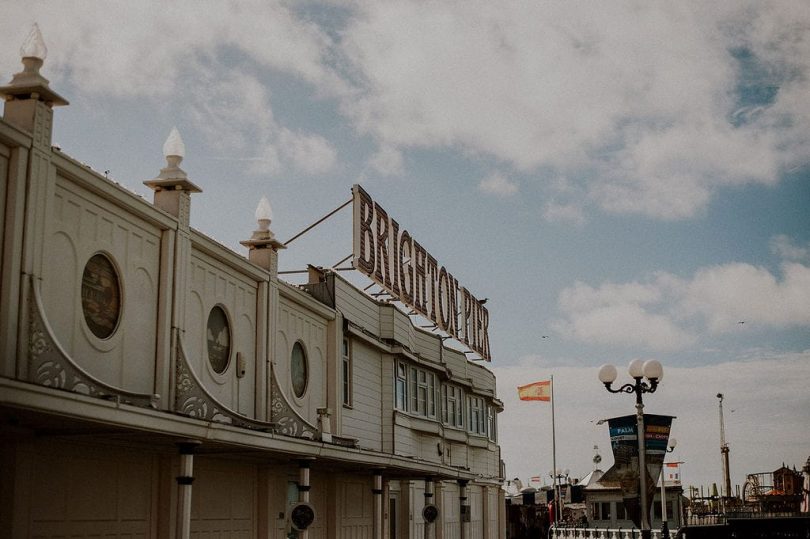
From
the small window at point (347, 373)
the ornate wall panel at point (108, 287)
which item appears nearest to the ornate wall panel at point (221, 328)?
the ornate wall panel at point (108, 287)

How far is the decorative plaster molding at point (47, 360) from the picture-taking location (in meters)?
12.1

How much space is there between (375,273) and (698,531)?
12.3 meters

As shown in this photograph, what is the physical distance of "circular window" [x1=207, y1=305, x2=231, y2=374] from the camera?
1834 centimetres

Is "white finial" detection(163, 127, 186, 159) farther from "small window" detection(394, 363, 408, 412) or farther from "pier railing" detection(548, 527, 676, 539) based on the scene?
"pier railing" detection(548, 527, 676, 539)

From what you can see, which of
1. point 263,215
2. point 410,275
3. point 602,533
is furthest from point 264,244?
point 602,533

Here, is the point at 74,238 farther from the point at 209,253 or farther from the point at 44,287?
the point at 209,253

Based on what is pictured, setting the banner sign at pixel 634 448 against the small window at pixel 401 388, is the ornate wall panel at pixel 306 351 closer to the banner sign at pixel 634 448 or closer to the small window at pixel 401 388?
the small window at pixel 401 388

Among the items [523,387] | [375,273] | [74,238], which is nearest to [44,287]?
[74,238]

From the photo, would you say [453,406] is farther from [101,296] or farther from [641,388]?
[101,296]

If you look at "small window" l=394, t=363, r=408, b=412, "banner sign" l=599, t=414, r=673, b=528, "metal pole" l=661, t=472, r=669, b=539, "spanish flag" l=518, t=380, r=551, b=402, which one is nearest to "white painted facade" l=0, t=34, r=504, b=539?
"small window" l=394, t=363, r=408, b=412

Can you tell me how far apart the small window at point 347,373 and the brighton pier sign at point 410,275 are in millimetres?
2503

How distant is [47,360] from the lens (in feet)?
39.9

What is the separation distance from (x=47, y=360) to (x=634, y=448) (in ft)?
36.5

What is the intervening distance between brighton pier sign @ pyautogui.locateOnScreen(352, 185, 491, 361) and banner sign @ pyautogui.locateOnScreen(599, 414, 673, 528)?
9.93 m
